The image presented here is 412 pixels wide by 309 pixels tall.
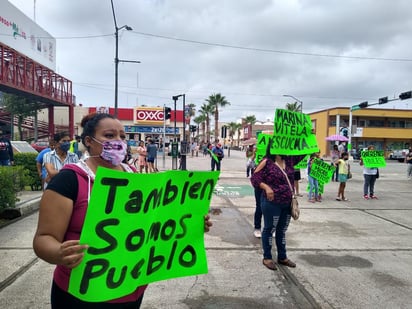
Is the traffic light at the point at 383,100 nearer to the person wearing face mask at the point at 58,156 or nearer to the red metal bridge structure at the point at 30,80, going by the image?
the person wearing face mask at the point at 58,156

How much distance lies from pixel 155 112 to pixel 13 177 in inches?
1429

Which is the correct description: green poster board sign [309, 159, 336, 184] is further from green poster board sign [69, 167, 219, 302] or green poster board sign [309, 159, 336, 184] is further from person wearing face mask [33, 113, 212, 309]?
person wearing face mask [33, 113, 212, 309]

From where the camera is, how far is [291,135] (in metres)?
4.58

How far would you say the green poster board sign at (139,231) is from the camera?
5.31ft

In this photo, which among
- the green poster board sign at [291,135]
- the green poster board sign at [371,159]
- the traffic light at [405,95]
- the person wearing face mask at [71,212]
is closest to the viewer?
the person wearing face mask at [71,212]

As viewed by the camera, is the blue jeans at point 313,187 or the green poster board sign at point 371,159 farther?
the green poster board sign at point 371,159

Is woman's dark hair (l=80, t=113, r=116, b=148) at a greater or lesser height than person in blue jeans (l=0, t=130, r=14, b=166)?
greater

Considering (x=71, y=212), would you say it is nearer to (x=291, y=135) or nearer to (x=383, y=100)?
(x=291, y=135)

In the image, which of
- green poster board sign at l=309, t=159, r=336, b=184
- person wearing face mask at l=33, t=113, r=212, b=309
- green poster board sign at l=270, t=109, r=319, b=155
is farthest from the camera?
green poster board sign at l=309, t=159, r=336, b=184

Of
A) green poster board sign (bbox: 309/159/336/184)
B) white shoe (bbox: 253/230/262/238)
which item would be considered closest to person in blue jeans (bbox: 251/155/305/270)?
white shoe (bbox: 253/230/262/238)

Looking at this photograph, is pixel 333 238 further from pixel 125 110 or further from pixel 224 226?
pixel 125 110

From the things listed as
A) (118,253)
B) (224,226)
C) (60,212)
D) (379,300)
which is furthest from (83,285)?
(224,226)

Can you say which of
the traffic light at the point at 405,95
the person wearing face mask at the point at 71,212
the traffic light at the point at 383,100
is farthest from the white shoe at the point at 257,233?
the traffic light at the point at 383,100

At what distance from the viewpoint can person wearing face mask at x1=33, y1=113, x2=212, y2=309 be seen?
5.10 feet
